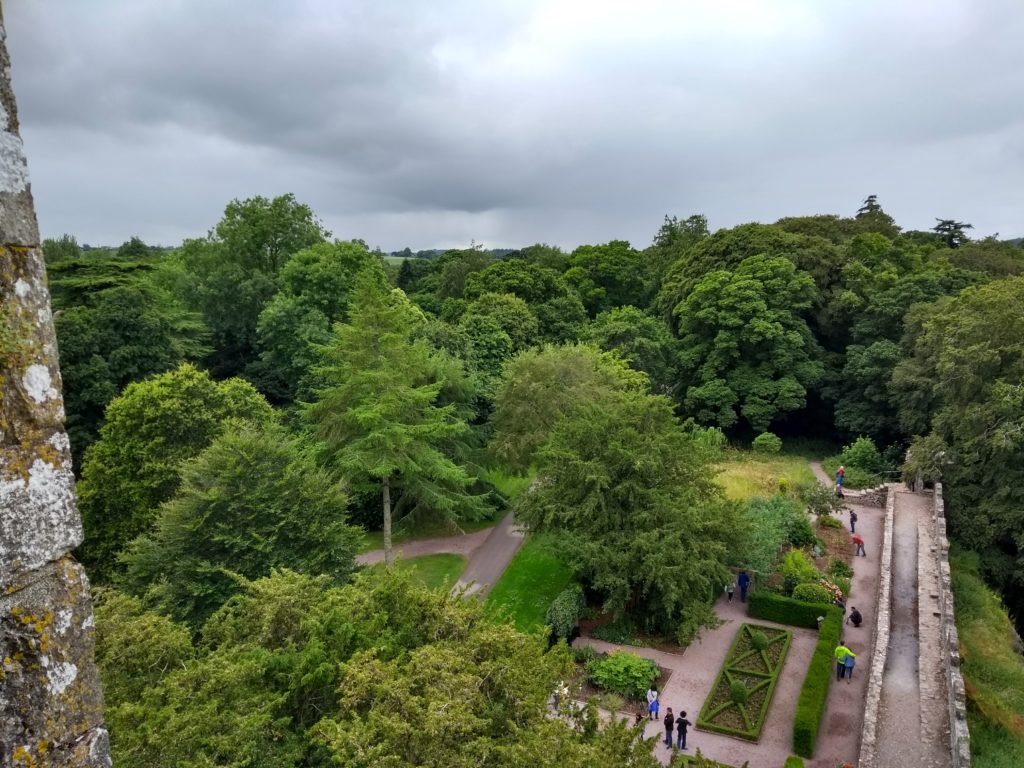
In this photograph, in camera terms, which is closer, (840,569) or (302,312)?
(840,569)

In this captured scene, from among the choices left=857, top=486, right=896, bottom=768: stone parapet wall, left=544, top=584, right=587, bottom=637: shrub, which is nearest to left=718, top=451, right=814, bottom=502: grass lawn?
left=857, top=486, right=896, bottom=768: stone parapet wall

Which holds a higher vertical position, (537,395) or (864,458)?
(537,395)

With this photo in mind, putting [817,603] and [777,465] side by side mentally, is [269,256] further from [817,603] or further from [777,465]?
[817,603]

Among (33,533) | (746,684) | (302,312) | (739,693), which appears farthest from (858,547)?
(302,312)

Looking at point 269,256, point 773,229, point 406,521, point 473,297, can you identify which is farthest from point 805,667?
point 269,256

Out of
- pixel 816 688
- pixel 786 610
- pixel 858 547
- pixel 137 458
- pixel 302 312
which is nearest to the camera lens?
pixel 816 688

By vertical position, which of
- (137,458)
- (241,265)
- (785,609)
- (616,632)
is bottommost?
(616,632)

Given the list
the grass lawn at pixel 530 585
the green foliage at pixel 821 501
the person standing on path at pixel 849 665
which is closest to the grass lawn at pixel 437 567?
the grass lawn at pixel 530 585

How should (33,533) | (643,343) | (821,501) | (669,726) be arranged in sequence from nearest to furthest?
(33,533) < (669,726) < (821,501) < (643,343)

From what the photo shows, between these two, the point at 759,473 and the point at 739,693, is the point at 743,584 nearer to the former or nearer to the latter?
the point at 739,693
